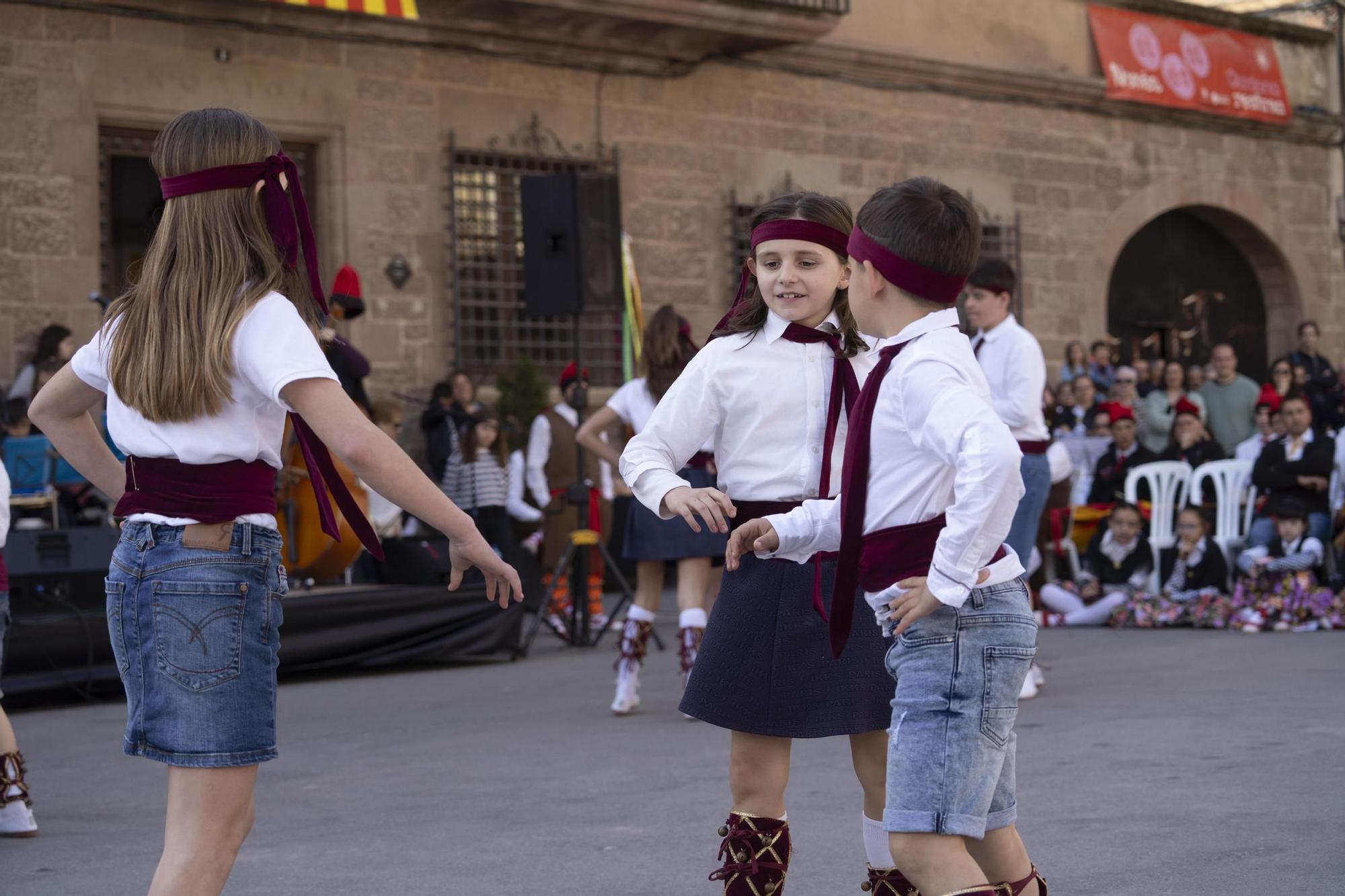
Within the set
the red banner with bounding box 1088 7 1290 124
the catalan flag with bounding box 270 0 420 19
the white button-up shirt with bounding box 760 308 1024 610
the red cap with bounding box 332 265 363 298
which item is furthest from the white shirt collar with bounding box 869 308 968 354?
the red banner with bounding box 1088 7 1290 124

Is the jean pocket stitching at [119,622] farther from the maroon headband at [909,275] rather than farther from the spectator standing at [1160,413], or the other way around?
the spectator standing at [1160,413]

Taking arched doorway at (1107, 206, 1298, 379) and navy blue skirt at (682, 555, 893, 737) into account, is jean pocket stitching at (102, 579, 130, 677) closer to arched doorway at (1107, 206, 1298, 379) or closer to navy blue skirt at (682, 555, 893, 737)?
navy blue skirt at (682, 555, 893, 737)

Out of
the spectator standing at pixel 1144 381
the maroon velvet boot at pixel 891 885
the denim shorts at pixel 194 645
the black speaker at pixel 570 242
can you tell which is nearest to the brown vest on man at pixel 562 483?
the black speaker at pixel 570 242

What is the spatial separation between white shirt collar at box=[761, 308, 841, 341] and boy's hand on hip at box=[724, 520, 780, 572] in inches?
25.4

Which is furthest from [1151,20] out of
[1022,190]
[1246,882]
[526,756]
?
[1246,882]

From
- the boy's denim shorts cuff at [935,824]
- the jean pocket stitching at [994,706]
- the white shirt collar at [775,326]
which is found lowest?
the boy's denim shorts cuff at [935,824]

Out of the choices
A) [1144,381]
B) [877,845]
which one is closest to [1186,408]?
[1144,381]

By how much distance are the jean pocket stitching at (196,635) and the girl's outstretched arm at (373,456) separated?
32 cm

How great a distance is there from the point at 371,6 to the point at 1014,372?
752cm

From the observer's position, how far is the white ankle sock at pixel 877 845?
11.8 ft

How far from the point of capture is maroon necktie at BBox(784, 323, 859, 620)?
12.9ft

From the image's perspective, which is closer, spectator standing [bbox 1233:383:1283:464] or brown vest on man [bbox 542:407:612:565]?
brown vest on man [bbox 542:407:612:565]

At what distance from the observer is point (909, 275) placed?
3.17 metres

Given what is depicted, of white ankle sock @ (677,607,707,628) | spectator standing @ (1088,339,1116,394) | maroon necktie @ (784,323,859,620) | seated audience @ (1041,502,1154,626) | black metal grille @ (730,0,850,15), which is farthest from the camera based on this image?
spectator standing @ (1088,339,1116,394)
